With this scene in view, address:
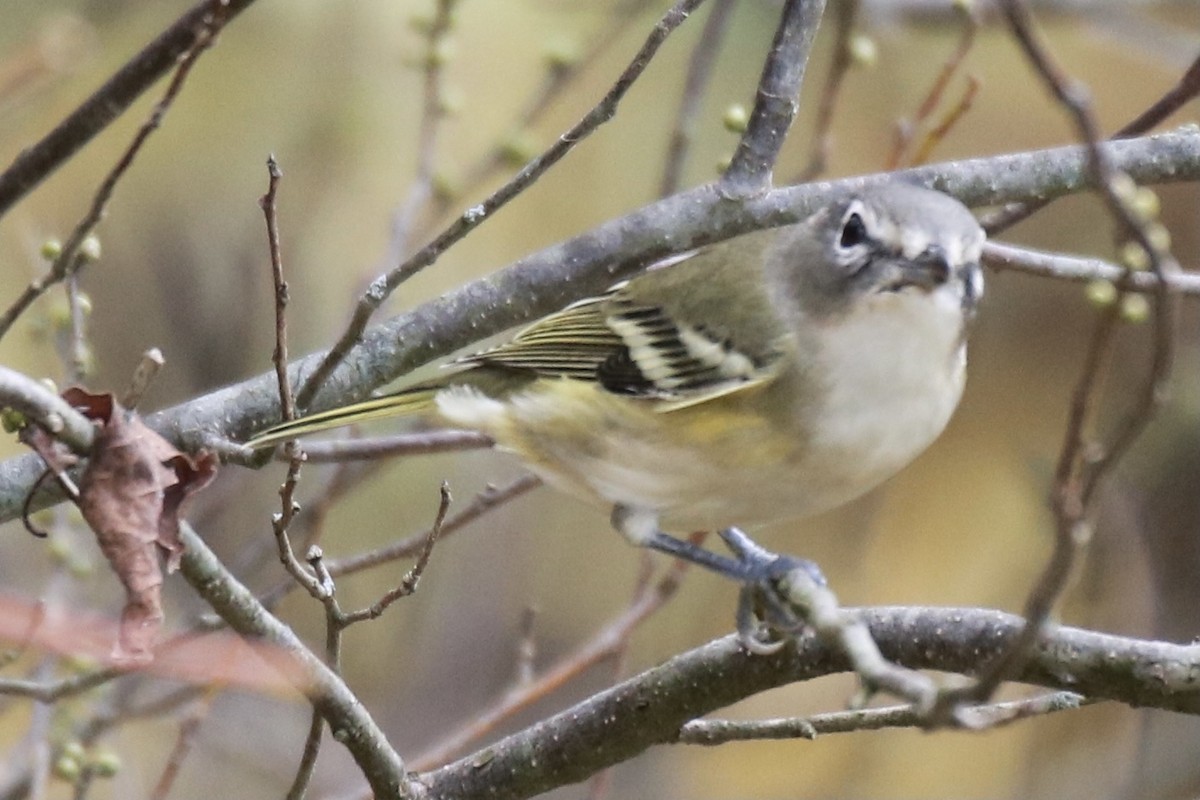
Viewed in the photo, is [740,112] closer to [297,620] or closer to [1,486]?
[1,486]

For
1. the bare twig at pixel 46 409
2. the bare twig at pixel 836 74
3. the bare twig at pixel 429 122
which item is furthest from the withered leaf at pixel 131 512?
the bare twig at pixel 836 74

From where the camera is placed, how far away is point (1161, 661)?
1946mm

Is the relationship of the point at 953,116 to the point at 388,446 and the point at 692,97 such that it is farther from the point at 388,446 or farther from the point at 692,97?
the point at 388,446

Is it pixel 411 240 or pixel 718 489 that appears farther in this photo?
pixel 411 240

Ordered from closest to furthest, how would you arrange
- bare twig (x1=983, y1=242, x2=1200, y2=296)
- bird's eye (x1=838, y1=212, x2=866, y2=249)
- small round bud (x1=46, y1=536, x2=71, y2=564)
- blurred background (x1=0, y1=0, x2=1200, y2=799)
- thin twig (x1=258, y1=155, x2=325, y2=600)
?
thin twig (x1=258, y1=155, x2=325, y2=600) → bird's eye (x1=838, y1=212, x2=866, y2=249) → bare twig (x1=983, y1=242, x2=1200, y2=296) → small round bud (x1=46, y1=536, x2=71, y2=564) → blurred background (x1=0, y1=0, x2=1200, y2=799)

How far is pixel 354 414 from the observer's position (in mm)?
2789

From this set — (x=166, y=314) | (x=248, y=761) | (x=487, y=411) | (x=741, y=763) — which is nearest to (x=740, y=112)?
(x=487, y=411)

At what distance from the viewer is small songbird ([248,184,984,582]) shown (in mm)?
2475

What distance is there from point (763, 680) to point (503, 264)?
4.21 metres

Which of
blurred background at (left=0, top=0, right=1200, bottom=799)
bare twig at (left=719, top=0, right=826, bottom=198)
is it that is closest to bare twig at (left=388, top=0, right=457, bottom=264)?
bare twig at (left=719, top=0, right=826, bottom=198)

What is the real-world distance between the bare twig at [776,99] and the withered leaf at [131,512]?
56.6 inches

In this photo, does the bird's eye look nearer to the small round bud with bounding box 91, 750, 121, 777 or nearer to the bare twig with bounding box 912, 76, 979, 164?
the bare twig with bounding box 912, 76, 979, 164

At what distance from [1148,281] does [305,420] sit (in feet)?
4.79

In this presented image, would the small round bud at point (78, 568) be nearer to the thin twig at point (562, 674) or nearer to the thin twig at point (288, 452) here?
the thin twig at point (562, 674)
